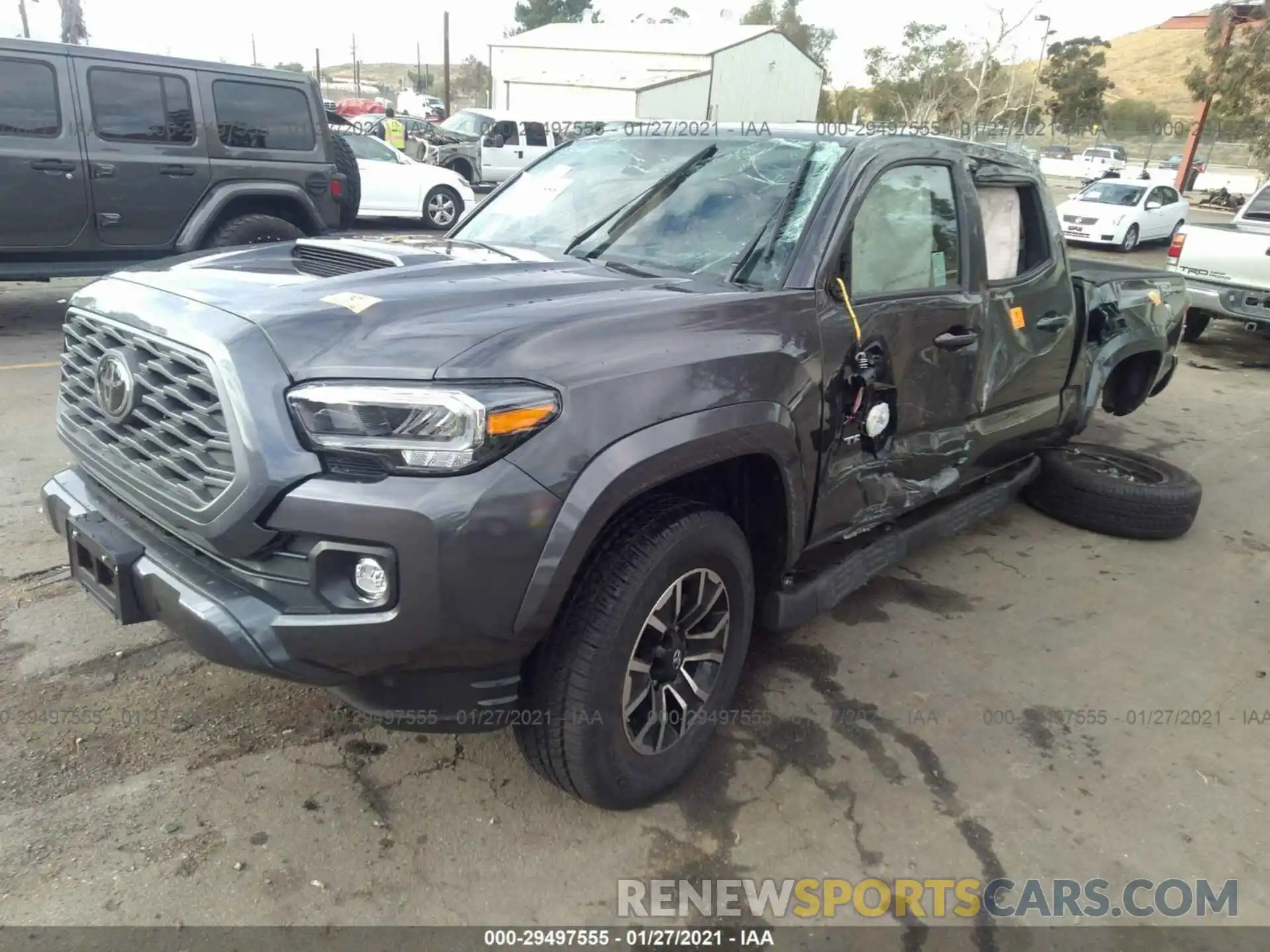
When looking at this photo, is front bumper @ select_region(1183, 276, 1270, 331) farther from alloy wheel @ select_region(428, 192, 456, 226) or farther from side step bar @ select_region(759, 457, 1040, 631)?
alloy wheel @ select_region(428, 192, 456, 226)

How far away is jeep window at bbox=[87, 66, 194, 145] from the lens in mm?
7355

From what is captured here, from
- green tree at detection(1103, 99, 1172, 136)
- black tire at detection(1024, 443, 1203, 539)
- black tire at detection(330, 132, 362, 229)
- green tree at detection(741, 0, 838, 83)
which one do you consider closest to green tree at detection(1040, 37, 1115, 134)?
green tree at detection(1103, 99, 1172, 136)

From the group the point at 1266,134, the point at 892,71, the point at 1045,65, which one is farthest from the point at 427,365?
the point at 1045,65

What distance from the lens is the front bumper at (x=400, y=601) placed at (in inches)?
77.5

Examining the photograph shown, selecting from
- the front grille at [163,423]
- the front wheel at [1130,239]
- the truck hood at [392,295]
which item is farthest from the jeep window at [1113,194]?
the front grille at [163,423]

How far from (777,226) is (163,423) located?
6.30ft

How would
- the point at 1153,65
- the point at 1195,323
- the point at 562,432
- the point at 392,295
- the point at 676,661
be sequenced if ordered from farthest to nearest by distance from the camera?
the point at 1153,65 → the point at 1195,323 → the point at 676,661 → the point at 392,295 → the point at 562,432

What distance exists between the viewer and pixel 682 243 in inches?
123

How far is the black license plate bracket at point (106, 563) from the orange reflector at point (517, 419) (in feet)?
3.27

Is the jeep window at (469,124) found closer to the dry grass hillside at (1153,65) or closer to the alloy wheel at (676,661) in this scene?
Result: the alloy wheel at (676,661)

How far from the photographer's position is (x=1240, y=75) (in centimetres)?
2759

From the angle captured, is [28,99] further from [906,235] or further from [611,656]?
[611,656]

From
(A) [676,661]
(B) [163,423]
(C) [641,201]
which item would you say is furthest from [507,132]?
(A) [676,661]

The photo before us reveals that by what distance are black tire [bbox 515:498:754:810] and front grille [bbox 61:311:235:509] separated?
89cm
